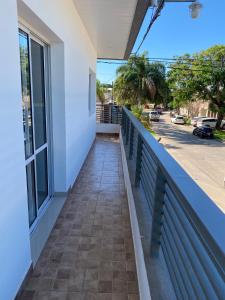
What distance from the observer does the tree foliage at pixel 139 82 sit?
1533 centimetres

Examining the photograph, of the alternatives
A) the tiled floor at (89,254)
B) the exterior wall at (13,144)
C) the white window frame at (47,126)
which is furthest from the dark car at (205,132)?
the exterior wall at (13,144)

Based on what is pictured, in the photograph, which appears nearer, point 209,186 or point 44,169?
point 44,169

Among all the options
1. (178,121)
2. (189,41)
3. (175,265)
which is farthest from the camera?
(178,121)

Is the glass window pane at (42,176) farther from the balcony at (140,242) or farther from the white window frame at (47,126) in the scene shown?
the balcony at (140,242)

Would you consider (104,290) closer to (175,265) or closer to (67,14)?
(175,265)

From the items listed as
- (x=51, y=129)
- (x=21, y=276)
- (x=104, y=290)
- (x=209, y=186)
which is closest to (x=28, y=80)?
(x=51, y=129)

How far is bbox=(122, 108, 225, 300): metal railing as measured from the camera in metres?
0.68

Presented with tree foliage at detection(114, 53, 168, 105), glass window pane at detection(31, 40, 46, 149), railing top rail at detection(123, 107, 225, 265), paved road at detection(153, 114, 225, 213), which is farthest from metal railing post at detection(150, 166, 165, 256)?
tree foliage at detection(114, 53, 168, 105)

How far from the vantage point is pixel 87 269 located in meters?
2.17

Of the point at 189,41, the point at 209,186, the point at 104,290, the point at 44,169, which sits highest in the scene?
the point at 189,41

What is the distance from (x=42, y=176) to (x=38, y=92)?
43.6 inches

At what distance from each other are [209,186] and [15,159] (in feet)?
30.3

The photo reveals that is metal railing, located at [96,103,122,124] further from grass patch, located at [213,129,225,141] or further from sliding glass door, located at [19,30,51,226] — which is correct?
grass patch, located at [213,129,225,141]

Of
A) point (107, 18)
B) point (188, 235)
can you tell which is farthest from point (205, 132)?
point (188, 235)
